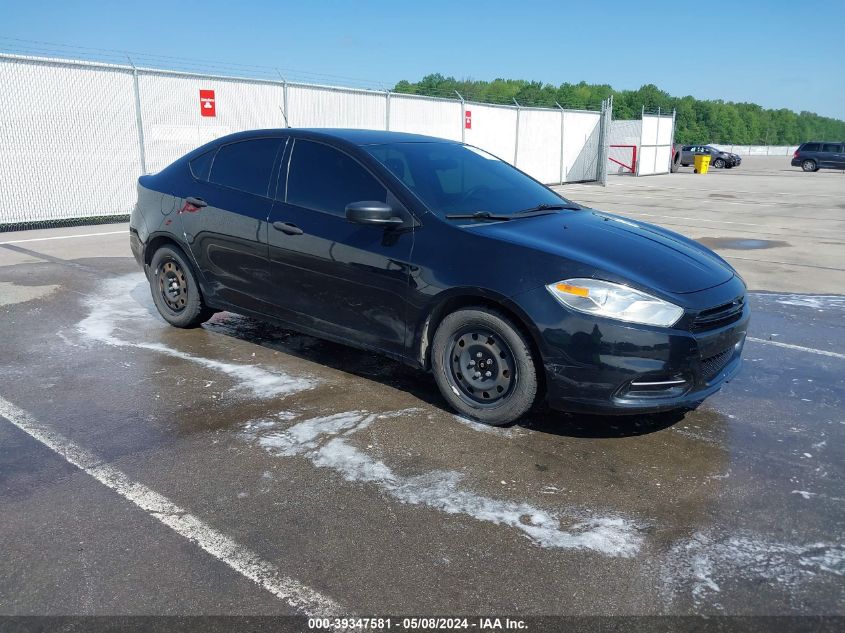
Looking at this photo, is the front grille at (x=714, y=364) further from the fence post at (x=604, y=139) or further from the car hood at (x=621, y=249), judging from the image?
the fence post at (x=604, y=139)

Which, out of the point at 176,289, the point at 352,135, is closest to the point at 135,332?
the point at 176,289

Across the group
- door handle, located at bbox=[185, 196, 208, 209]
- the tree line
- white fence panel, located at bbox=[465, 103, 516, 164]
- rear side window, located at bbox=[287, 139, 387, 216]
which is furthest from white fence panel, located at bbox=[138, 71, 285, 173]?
the tree line

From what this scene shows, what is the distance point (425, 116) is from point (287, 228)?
1590cm

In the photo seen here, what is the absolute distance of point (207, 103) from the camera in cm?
1477

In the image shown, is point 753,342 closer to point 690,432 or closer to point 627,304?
point 690,432

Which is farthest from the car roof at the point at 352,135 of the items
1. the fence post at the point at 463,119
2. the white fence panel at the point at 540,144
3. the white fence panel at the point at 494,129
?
the white fence panel at the point at 540,144

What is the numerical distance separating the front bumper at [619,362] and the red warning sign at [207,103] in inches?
506

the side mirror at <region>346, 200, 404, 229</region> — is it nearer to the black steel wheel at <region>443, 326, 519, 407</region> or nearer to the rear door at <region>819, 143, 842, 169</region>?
the black steel wheel at <region>443, 326, 519, 407</region>

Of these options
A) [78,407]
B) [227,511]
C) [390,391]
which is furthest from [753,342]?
[78,407]

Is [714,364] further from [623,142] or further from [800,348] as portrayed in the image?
[623,142]

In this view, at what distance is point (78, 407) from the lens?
4.27 meters

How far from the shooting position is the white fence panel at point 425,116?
18.8 metres

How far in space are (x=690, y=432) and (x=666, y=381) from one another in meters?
0.62

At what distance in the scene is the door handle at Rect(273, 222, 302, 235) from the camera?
4.73m
